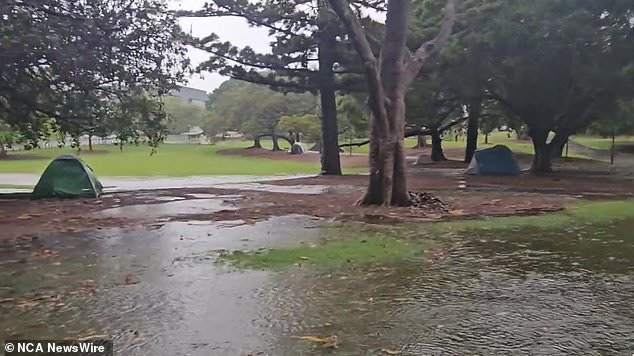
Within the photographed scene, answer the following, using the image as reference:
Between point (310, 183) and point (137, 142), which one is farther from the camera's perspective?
point (310, 183)

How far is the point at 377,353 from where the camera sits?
12.8 feet

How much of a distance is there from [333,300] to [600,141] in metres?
53.6

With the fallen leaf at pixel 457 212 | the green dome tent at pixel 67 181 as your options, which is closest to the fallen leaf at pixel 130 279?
the fallen leaf at pixel 457 212

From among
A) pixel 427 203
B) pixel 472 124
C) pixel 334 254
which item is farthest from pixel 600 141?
pixel 334 254

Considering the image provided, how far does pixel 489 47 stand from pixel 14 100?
42.7ft

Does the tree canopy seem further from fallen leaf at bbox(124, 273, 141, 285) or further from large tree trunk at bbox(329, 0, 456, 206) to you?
fallen leaf at bbox(124, 273, 141, 285)

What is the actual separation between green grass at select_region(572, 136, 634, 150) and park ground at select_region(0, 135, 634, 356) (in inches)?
1563

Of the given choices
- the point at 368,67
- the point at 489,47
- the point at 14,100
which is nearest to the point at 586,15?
the point at 489,47

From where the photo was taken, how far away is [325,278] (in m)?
6.11

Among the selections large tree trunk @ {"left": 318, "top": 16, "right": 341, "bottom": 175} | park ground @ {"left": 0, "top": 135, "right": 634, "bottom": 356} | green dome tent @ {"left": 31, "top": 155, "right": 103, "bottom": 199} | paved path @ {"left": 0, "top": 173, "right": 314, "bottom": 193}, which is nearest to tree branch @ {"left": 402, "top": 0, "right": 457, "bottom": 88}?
park ground @ {"left": 0, "top": 135, "right": 634, "bottom": 356}

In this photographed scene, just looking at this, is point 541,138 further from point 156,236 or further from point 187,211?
point 156,236

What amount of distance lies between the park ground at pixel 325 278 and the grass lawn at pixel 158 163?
1944 centimetres
